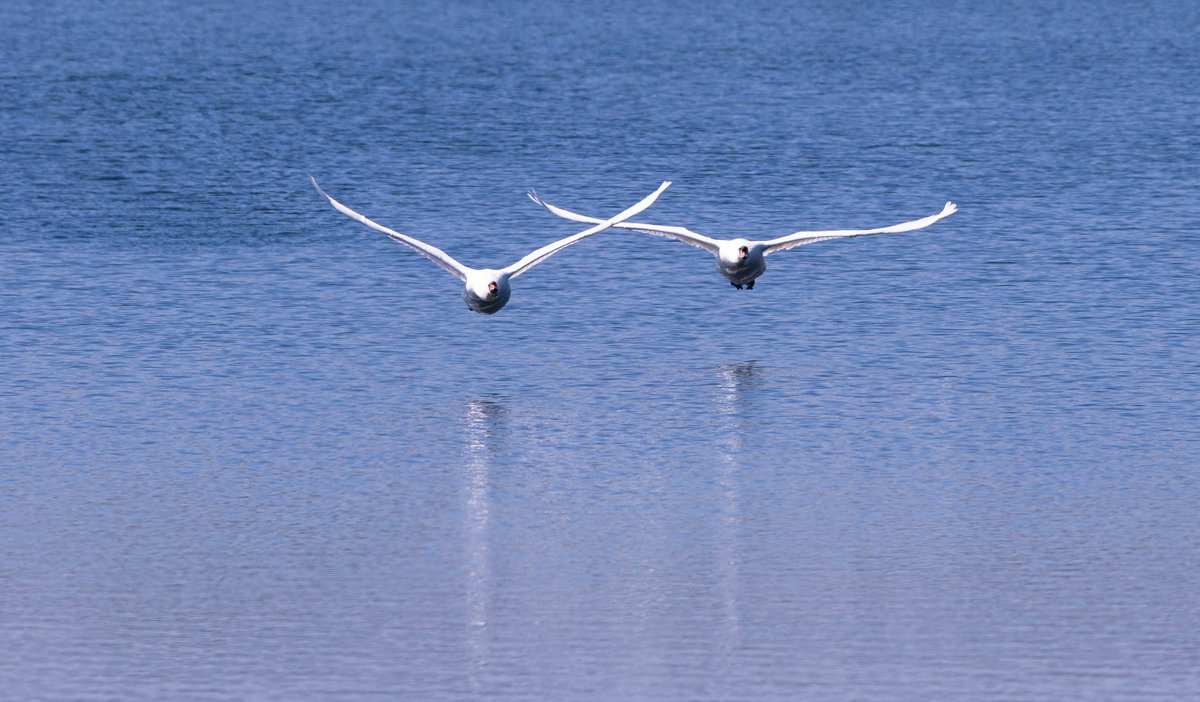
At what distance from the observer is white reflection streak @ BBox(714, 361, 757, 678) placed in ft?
99.6

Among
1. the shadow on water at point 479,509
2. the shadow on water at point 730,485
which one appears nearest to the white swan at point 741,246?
the shadow on water at point 730,485

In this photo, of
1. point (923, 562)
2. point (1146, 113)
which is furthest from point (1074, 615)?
point (1146, 113)

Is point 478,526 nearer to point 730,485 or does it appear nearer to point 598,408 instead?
point 730,485

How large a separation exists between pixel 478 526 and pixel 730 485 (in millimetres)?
4968

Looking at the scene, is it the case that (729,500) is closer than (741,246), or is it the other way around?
(729,500)

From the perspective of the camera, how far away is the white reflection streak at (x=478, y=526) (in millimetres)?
29656

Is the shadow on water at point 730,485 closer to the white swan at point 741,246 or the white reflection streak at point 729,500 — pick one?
the white reflection streak at point 729,500

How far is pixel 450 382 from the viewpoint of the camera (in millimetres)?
46125

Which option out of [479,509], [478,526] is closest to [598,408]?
[479,509]

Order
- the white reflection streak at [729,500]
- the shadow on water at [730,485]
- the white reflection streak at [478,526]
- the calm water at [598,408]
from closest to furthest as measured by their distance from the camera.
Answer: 1. the white reflection streak at [478,526]
2. the calm water at [598,408]
3. the white reflection streak at [729,500]
4. the shadow on water at [730,485]

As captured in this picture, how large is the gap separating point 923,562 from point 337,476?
36.8ft

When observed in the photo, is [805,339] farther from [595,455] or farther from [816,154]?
[816,154]

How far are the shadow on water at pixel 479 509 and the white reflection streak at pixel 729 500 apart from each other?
3326 millimetres

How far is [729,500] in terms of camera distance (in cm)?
3712
